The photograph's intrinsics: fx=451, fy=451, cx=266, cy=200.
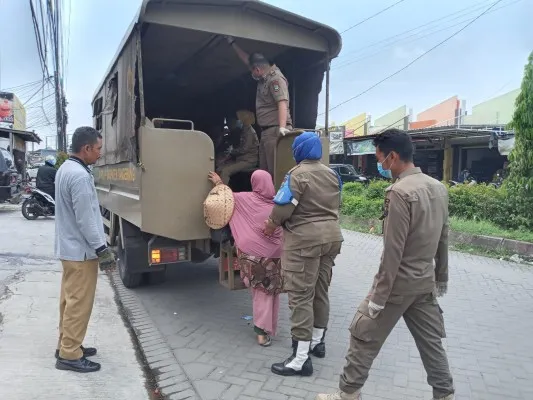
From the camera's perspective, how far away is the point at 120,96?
16.8ft

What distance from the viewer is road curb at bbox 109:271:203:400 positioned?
3.24 meters

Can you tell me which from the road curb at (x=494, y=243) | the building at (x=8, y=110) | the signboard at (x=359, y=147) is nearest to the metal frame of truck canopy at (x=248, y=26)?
the road curb at (x=494, y=243)

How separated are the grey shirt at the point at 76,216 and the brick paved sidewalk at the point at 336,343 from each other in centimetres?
116

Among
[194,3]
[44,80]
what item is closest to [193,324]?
[194,3]

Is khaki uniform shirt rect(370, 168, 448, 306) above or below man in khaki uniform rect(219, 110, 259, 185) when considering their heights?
below

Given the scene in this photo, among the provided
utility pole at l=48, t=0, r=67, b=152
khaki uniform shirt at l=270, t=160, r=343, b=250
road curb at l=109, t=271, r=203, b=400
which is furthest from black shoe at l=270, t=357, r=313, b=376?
utility pole at l=48, t=0, r=67, b=152

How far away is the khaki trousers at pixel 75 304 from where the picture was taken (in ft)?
11.0

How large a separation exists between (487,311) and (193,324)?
3335mm

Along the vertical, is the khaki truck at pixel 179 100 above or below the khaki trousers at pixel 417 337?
above

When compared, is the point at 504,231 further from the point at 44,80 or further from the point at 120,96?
the point at 44,80

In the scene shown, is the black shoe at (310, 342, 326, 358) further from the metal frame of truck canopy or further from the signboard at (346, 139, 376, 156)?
the signboard at (346, 139, 376, 156)

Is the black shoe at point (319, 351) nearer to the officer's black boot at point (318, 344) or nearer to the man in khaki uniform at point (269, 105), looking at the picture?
the officer's black boot at point (318, 344)

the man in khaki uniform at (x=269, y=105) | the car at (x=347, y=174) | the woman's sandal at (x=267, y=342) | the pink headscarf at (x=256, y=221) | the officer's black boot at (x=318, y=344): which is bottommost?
the woman's sandal at (x=267, y=342)

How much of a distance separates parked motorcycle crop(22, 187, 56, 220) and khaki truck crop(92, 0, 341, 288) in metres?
5.96
